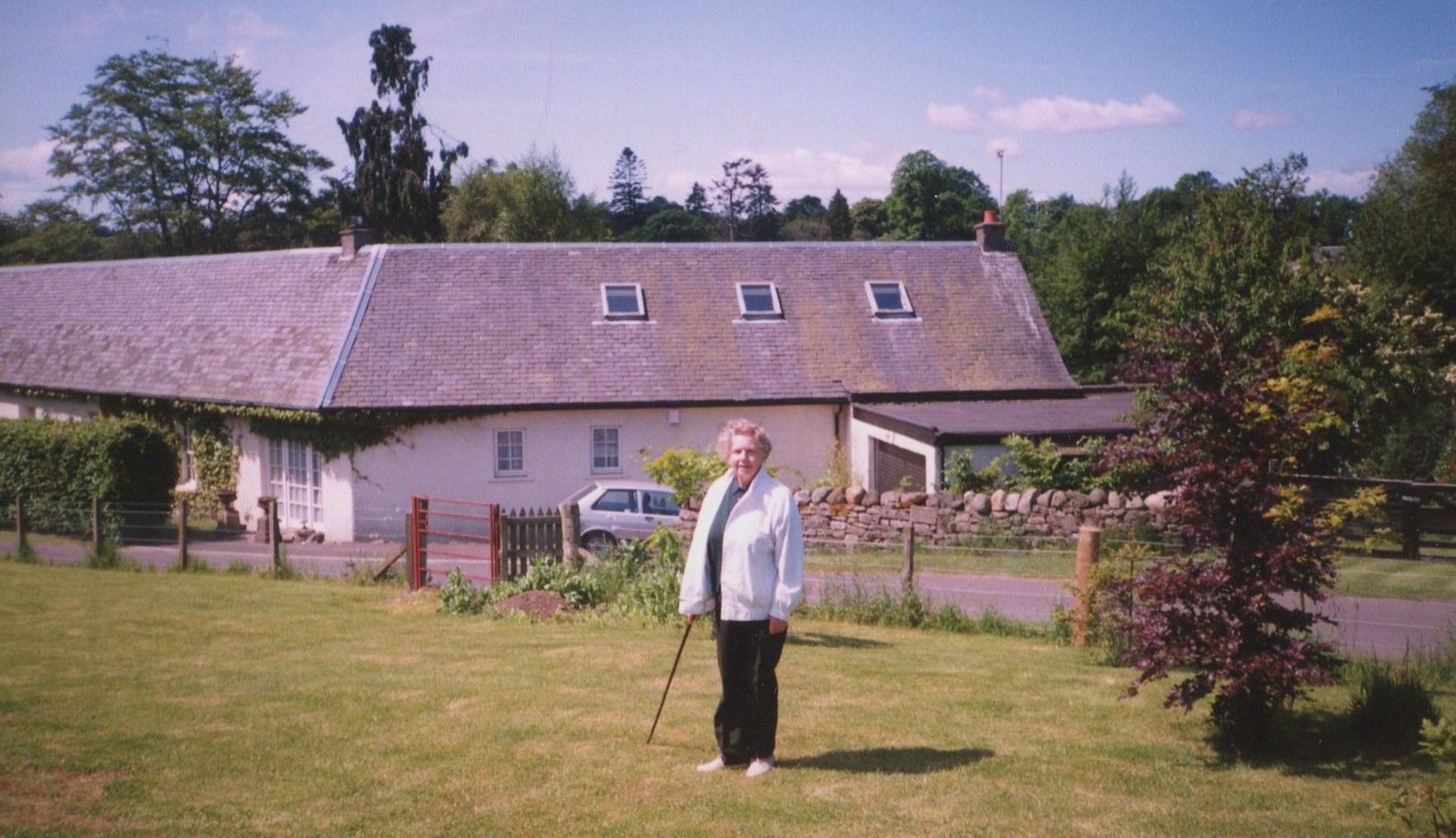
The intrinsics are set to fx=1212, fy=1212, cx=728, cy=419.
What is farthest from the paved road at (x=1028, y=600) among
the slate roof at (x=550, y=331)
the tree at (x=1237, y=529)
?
the slate roof at (x=550, y=331)

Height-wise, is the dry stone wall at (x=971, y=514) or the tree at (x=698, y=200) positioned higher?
the tree at (x=698, y=200)

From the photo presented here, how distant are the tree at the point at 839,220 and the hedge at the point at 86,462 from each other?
60295 mm

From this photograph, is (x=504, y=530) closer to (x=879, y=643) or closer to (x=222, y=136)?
(x=879, y=643)

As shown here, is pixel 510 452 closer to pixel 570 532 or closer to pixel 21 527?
pixel 21 527

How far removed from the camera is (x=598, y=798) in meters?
6.88

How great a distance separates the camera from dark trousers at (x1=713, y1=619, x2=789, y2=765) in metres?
7.16

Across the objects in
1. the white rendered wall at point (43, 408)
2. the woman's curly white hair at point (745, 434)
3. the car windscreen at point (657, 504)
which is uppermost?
the white rendered wall at point (43, 408)

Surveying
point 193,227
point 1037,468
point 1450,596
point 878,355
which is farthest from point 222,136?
point 1450,596

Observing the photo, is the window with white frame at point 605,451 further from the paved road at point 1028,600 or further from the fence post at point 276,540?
the fence post at point 276,540

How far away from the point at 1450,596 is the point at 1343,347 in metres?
11.0

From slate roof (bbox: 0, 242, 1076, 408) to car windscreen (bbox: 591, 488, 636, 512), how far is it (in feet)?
17.5

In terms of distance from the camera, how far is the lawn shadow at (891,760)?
7520 millimetres

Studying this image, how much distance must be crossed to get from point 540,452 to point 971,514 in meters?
10.2

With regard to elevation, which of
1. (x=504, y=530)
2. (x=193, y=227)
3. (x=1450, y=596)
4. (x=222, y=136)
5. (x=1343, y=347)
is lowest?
(x=1450, y=596)
